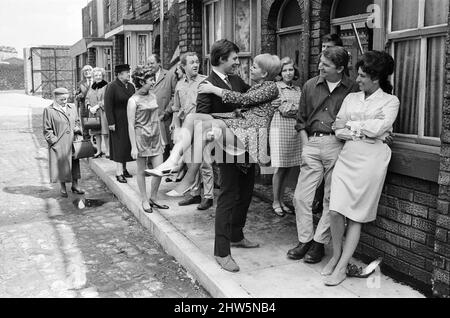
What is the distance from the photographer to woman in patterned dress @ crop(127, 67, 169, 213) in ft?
21.1

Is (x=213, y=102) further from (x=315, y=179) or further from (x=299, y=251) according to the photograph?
(x=299, y=251)

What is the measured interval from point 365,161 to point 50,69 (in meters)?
38.4

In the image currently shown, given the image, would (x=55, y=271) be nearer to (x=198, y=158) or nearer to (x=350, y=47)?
(x=198, y=158)

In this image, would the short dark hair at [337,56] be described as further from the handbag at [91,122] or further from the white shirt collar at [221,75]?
the handbag at [91,122]

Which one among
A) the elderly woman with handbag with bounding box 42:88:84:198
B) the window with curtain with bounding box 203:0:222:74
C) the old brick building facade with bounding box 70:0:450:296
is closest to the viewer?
the old brick building facade with bounding box 70:0:450:296

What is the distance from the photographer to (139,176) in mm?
6516

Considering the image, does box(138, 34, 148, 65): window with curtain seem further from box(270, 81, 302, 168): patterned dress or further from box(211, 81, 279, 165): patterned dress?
box(211, 81, 279, 165): patterned dress

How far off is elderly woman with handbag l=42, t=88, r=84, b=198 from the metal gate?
32521mm

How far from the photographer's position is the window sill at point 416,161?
12.6 ft

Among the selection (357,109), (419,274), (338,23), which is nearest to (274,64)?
(357,109)

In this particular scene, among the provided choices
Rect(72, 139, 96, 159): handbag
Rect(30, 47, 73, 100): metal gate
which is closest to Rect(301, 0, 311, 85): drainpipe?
Rect(72, 139, 96, 159): handbag

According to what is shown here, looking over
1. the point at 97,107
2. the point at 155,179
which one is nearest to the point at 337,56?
the point at 155,179

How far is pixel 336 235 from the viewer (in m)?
4.11

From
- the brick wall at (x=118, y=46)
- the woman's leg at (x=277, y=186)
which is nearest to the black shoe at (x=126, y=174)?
the woman's leg at (x=277, y=186)
